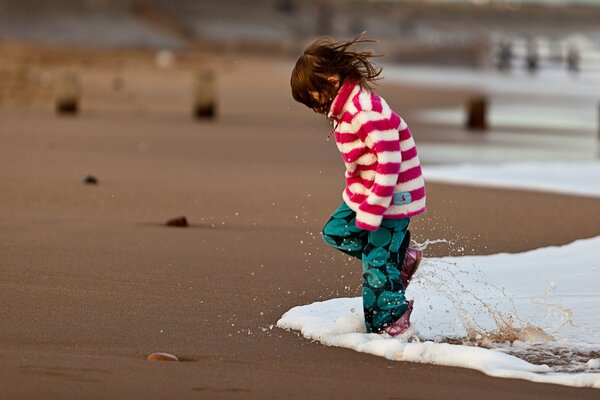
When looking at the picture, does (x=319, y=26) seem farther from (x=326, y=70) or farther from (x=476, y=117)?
(x=326, y=70)

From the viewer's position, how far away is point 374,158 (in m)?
5.84

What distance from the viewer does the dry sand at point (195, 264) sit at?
5.22 m

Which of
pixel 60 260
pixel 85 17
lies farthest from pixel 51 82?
pixel 85 17

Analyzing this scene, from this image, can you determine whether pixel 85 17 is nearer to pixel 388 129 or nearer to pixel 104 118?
pixel 104 118

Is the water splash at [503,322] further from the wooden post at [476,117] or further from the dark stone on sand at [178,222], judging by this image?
the wooden post at [476,117]

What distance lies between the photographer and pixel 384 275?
19.5 ft

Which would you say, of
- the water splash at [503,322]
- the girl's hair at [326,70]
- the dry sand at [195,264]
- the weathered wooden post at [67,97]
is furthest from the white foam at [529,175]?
the weathered wooden post at [67,97]

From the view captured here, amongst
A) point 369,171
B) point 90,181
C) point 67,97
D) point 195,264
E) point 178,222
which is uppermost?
point 369,171

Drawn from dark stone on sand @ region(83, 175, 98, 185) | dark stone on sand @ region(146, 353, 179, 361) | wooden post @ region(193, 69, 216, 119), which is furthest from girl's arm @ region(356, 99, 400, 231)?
wooden post @ region(193, 69, 216, 119)

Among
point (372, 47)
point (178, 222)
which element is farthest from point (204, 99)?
point (372, 47)

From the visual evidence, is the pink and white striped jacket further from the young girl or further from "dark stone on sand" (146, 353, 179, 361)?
"dark stone on sand" (146, 353, 179, 361)

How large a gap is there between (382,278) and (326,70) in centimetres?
91

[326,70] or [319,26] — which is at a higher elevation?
[326,70]

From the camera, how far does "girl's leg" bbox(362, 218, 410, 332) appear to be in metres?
5.92
